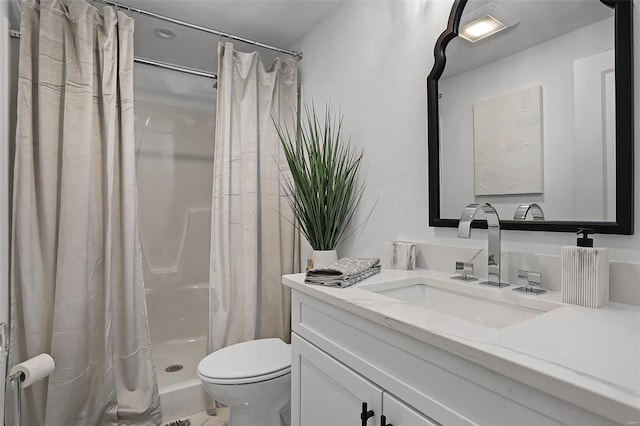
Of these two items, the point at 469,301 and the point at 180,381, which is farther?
the point at 180,381

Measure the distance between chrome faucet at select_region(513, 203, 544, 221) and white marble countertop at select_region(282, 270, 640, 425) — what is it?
244 millimetres

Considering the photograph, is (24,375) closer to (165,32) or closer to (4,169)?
(4,169)

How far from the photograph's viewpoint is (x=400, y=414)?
2.75ft

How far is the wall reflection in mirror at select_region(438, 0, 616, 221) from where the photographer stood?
0.99 m

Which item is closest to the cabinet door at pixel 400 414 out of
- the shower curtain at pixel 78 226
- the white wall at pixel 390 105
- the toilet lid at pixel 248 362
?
the white wall at pixel 390 105

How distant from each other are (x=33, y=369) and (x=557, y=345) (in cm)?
154

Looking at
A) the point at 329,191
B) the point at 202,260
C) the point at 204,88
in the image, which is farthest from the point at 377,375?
the point at 204,88

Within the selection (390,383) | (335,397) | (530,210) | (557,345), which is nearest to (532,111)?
(530,210)

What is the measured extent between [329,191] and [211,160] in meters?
1.58

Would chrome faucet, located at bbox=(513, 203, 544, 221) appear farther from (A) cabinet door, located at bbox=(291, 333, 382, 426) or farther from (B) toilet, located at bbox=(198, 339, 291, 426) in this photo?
(B) toilet, located at bbox=(198, 339, 291, 426)

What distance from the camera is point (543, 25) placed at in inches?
44.1

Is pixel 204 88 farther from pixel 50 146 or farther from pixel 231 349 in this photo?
pixel 231 349

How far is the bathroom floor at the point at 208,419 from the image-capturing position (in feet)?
6.32

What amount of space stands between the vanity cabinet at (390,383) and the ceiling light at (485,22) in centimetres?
109
